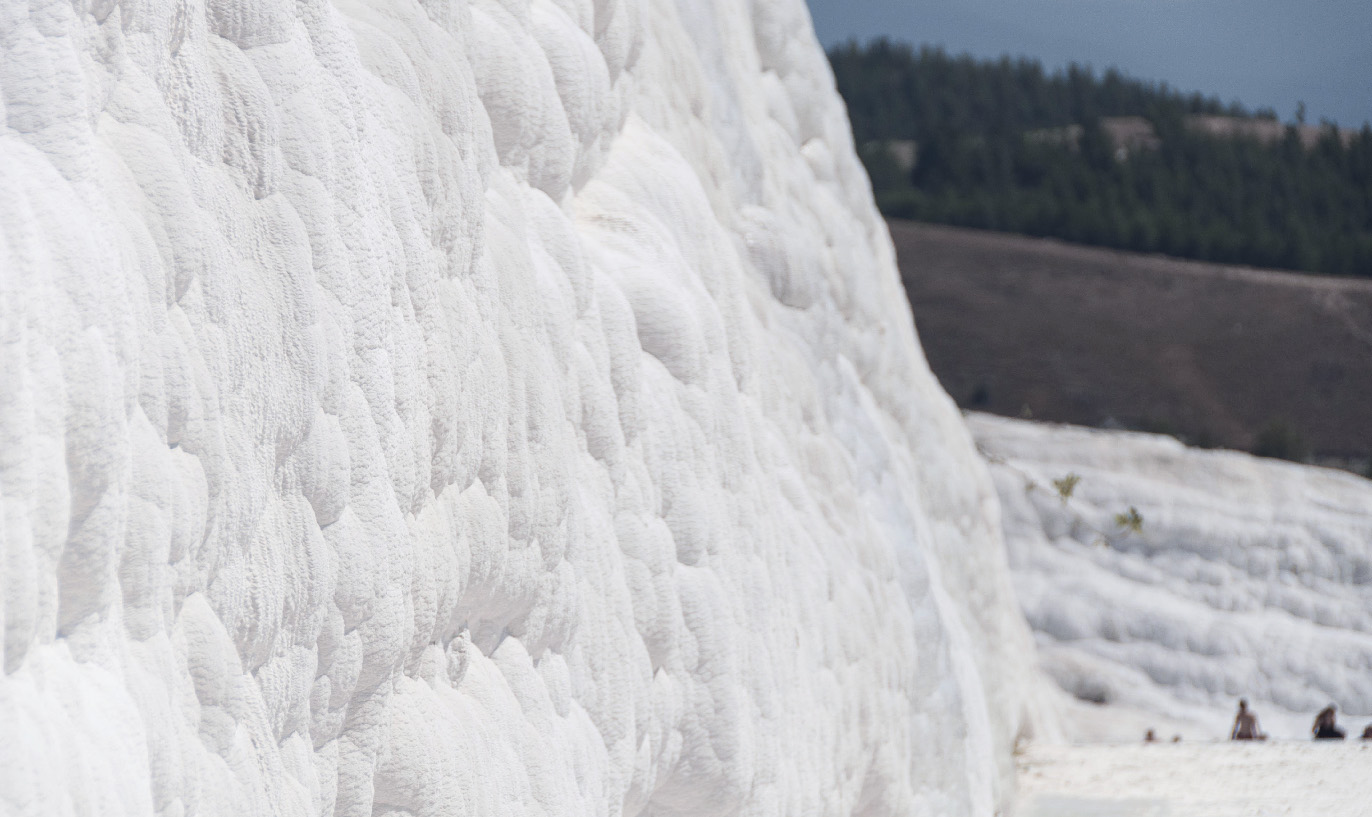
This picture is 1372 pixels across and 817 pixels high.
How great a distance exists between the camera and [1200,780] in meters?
5.00

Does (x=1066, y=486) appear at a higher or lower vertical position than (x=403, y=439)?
lower

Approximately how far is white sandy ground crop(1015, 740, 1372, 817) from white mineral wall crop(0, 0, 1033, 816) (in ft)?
4.21

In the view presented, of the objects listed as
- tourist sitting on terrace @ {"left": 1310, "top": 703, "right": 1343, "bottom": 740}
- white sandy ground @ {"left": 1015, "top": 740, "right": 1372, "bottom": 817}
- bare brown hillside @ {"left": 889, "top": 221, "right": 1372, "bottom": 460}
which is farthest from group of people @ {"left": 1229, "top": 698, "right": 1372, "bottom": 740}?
bare brown hillside @ {"left": 889, "top": 221, "right": 1372, "bottom": 460}

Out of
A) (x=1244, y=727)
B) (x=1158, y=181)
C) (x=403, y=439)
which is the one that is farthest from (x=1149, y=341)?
(x=403, y=439)

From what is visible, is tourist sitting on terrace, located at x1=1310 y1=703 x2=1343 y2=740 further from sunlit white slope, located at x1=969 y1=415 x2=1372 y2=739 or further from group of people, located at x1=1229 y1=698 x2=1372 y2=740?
sunlit white slope, located at x1=969 y1=415 x2=1372 y2=739

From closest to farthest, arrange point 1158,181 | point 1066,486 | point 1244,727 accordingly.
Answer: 1. point 1244,727
2. point 1066,486
3. point 1158,181

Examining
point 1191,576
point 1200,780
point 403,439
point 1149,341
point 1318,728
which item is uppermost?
point 403,439

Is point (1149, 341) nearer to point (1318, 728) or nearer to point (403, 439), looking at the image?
point (1318, 728)

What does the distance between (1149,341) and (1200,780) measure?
13.0m

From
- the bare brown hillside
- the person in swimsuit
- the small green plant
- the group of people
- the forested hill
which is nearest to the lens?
the group of people

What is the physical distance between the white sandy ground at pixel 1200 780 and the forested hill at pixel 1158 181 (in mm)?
14620

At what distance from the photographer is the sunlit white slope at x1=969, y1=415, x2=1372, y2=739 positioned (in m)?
9.12

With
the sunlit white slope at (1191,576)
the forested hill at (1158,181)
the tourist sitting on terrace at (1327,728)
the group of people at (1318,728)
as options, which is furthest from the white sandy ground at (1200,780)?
the forested hill at (1158,181)

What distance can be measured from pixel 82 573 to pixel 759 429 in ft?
7.93
